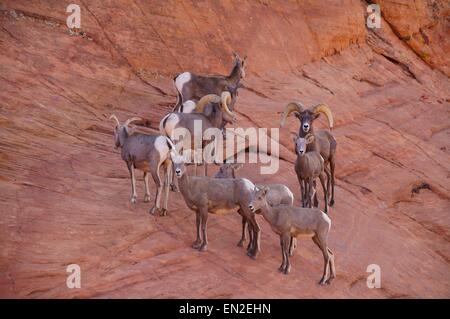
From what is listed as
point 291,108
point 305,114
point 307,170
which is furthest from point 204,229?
point 291,108

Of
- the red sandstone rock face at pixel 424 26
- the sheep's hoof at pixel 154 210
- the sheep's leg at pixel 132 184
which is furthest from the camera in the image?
the red sandstone rock face at pixel 424 26

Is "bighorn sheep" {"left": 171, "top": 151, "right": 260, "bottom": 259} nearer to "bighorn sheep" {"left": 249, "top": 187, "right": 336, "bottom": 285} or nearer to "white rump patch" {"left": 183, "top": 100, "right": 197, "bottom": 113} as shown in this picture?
"bighorn sheep" {"left": 249, "top": 187, "right": 336, "bottom": 285}

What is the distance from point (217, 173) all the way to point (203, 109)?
1.80 meters

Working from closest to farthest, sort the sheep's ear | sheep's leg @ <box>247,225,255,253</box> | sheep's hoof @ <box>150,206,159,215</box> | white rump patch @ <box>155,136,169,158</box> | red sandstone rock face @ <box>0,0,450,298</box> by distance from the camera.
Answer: red sandstone rock face @ <box>0,0,450,298</box> < sheep's leg @ <box>247,225,255,253</box> < sheep's hoof @ <box>150,206,159,215</box> < white rump patch @ <box>155,136,169,158</box> < the sheep's ear

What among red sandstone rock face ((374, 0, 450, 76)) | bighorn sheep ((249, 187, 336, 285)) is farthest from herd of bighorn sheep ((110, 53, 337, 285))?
red sandstone rock face ((374, 0, 450, 76))

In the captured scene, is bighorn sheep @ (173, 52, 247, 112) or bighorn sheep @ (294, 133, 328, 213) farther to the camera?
bighorn sheep @ (173, 52, 247, 112)

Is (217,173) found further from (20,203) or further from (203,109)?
(20,203)

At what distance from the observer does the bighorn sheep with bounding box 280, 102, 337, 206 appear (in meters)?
15.1

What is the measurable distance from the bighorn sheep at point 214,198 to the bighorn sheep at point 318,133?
2.93 metres

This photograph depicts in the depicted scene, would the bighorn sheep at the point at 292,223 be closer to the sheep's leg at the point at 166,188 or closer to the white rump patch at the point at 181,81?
the sheep's leg at the point at 166,188

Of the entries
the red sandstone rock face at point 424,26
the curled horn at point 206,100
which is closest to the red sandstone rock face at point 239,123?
the red sandstone rock face at point 424,26

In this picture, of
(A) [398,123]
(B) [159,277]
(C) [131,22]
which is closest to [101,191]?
(B) [159,277]

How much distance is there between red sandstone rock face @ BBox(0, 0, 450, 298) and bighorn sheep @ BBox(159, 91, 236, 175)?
1.17 metres

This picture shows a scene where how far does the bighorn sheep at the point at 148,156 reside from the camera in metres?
13.4
